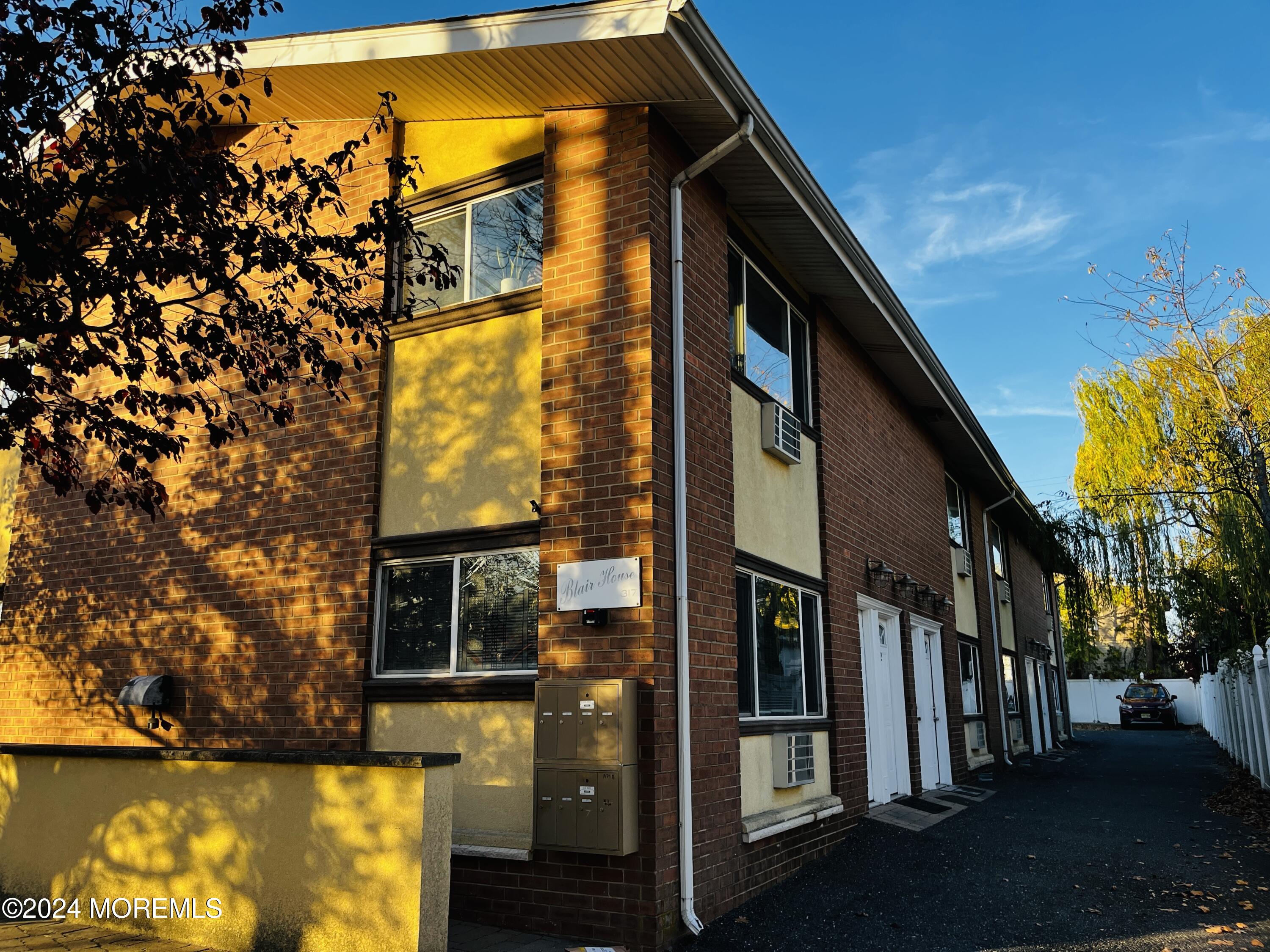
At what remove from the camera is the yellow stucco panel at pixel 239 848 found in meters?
5.42

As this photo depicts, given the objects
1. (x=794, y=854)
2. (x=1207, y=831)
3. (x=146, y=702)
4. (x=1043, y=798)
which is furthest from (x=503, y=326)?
(x=1043, y=798)

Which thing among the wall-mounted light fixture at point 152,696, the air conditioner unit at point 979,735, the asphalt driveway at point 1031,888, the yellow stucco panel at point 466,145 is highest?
the yellow stucco panel at point 466,145

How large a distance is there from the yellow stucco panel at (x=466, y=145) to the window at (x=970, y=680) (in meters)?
11.6

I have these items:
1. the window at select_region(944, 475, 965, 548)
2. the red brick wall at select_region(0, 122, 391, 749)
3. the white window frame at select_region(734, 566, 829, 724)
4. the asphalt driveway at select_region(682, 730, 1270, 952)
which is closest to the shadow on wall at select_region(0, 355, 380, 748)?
the red brick wall at select_region(0, 122, 391, 749)

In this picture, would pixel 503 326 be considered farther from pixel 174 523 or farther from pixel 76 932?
pixel 76 932

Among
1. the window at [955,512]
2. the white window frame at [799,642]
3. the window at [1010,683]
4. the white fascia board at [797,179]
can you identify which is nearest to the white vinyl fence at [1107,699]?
the window at [1010,683]

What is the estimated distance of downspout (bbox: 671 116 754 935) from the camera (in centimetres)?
661

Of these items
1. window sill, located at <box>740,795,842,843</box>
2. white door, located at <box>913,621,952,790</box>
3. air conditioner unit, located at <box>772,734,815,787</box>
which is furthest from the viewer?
white door, located at <box>913,621,952,790</box>

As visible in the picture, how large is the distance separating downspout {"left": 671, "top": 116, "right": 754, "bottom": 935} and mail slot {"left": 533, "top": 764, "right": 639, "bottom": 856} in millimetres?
440

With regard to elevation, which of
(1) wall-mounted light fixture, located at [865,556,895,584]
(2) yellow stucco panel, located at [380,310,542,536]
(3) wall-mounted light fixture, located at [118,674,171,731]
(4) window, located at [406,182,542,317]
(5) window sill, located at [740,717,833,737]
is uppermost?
(4) window, located at [406,182,542,317]

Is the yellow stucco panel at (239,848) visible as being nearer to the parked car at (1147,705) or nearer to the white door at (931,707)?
the white door at (931,707)

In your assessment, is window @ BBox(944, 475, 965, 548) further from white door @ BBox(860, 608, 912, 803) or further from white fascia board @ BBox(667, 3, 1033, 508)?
white door @ BBox(860, 608, 912, 803)

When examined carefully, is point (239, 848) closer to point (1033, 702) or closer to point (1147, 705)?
point (1033, 702)

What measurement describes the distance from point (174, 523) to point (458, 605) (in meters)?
3.42
